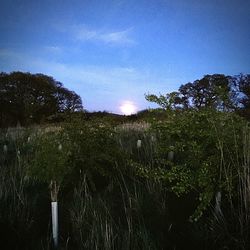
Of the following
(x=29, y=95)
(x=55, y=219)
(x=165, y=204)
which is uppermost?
(x=29, y=95)

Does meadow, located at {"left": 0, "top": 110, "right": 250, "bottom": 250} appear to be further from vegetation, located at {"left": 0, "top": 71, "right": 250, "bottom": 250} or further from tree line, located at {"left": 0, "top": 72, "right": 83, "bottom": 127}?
tree line, located at {"left": 0, "top": 72, "right": 83, "bottom": 127}

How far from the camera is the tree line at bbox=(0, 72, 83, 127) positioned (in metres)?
33.2

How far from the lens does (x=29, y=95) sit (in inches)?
1339

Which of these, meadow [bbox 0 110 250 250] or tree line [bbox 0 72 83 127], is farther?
tree line [bbox 0 72 83 127]

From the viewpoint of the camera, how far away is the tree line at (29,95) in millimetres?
33156

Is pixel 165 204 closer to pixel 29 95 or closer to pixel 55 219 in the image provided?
pixel 55 219

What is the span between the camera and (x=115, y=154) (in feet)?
16.1

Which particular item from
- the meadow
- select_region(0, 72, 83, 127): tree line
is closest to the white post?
the meadow

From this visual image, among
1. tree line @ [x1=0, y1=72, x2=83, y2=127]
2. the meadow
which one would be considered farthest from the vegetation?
tree line @ [x1=0, y1=72, x2=83, y2=127]

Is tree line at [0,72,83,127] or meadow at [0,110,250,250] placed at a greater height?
tree line at [0,72,83,127]

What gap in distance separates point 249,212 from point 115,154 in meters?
2.33

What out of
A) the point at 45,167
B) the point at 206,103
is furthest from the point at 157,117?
the point at 45,167

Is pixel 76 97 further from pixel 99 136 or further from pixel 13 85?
pixel 99 136

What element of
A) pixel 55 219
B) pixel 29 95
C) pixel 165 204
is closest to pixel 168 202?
pixel 165 204
